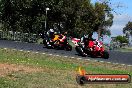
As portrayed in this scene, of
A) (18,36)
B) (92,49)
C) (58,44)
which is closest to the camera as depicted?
(92,49)

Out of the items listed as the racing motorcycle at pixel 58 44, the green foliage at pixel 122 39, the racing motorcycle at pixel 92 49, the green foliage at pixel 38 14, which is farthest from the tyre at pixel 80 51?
the green foliage at pixel 122 39

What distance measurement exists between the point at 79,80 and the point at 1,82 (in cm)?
568

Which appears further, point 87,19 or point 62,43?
point 87,19

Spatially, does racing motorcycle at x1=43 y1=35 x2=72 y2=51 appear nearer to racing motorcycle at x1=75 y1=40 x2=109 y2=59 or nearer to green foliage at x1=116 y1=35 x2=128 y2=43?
racing motorcycle at x1=75 y1=40 x2=109 y2=59

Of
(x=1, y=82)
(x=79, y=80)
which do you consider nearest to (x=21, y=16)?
(x=1, y=82)

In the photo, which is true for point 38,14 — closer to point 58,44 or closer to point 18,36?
point 18,36

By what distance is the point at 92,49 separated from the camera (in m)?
29.4

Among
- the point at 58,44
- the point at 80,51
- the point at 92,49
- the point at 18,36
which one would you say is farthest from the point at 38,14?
the point at 80,51

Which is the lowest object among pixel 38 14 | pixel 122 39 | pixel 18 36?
pixel 122 39

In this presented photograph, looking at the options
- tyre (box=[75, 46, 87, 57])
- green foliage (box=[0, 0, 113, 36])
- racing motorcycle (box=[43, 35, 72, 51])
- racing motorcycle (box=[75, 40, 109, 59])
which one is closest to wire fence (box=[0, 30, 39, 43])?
green foliage (box=[0, 0, 113, 36])

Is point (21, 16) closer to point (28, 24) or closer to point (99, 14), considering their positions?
point (28, 24)

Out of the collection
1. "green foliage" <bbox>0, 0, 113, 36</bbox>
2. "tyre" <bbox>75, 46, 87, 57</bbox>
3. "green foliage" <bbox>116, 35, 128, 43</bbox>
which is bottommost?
"green foliage" <bbox>116, 35, 128, 43</bbox>

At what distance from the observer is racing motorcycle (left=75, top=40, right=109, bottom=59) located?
95.3ft

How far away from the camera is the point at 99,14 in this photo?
7175cm
